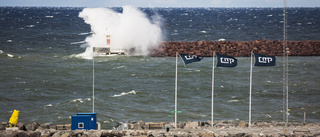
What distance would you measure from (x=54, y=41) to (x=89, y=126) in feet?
A: 251

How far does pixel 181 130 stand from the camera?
27281mm

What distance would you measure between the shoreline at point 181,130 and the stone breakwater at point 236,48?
153 feet

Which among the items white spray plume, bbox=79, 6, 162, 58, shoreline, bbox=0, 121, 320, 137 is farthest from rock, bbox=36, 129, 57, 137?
white spray plume, bbox=79, 6, 162, 58

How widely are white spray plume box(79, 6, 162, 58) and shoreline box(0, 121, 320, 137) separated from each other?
5350 cm

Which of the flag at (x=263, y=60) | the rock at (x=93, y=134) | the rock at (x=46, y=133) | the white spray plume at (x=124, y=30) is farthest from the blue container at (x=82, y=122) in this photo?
the white spray plume at (x=124, y=30)

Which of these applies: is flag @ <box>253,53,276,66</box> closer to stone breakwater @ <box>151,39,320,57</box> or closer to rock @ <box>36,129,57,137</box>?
rock @ <box>36,129,57,137</box>

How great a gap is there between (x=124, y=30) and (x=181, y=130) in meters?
70.1

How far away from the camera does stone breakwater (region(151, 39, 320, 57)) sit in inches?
2985

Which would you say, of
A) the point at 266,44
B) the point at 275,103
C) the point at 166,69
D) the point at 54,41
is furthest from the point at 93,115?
the point at 54,41

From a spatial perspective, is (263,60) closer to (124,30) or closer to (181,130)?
(181,130)

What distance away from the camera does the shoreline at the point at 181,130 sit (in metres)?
25.4

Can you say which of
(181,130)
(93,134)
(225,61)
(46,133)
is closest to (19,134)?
(46,133)

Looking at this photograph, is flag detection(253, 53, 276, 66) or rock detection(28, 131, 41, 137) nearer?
rock detection(28, 131, 41, 137)

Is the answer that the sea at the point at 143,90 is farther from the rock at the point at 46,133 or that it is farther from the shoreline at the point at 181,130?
the rock at the point at 46,133
